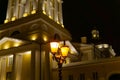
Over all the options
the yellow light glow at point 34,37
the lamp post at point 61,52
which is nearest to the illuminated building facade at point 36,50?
the yellow light glow at point 34,37

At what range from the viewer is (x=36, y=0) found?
3859cm

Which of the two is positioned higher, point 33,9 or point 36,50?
point 33,9

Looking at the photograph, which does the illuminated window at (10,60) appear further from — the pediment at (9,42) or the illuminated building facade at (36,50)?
the pediment at (9,42)

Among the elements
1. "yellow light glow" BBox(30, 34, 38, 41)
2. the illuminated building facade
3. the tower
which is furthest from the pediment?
the tower

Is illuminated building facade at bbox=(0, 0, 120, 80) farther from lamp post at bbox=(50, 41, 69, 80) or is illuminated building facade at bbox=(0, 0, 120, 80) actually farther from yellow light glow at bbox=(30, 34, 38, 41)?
lamp post at bbox=(50, 41, 69, 80)

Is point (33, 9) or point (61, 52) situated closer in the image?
point (61, 52)

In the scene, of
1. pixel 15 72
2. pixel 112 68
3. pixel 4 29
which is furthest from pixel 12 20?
pixel 112 68

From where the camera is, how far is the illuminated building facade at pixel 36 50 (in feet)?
98.9

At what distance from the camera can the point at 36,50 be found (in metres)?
32.2

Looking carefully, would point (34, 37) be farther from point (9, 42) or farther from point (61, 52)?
point (61, 52)

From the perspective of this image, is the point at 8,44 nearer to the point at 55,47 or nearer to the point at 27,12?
the point at 27,12

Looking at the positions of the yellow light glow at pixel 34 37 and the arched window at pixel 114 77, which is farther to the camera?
the yellow light glow at pixel 34 37

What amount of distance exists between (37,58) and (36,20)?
6494mm

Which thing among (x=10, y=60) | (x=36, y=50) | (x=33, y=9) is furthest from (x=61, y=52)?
(x=33, y=9)
